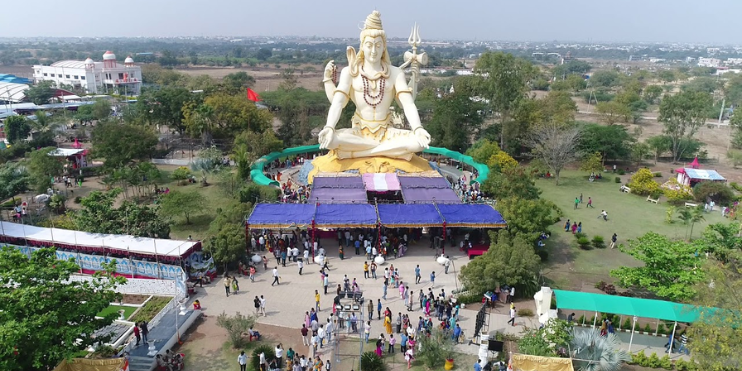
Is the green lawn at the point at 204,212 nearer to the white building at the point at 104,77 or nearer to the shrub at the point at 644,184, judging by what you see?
the shrub at the point at 644,184

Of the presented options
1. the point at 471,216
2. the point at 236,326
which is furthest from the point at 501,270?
the point at 236,326

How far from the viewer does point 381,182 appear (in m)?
30.1

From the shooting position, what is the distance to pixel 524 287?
21.3 metres

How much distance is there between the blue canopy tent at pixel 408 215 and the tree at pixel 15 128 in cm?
3738

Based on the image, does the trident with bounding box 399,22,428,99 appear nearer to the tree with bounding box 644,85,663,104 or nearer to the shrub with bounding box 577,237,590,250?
the shrub with bounding box 577,237,590,250

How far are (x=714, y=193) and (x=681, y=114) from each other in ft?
45.6

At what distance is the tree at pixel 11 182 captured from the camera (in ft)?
97.6

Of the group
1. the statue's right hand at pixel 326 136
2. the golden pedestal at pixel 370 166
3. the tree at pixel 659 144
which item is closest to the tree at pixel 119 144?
the golden pedestal at pixel 370 166

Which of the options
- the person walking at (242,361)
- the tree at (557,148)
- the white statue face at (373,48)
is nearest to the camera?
the person walking at (242,361)

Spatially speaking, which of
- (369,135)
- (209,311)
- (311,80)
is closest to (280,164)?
(369,135)

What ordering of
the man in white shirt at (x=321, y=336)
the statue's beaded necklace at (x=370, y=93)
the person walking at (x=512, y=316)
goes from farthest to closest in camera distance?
1. the statue's beaded necklace at (x=370, y=93)
2. the person walking at (x=512, y=316)
3. the man in white shirt at (x=321, y=336)

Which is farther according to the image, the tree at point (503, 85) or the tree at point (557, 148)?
the tree at point (503, 85)

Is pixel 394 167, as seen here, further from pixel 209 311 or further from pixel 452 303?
pixel 209 311

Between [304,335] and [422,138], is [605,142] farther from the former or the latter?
[304,335]
